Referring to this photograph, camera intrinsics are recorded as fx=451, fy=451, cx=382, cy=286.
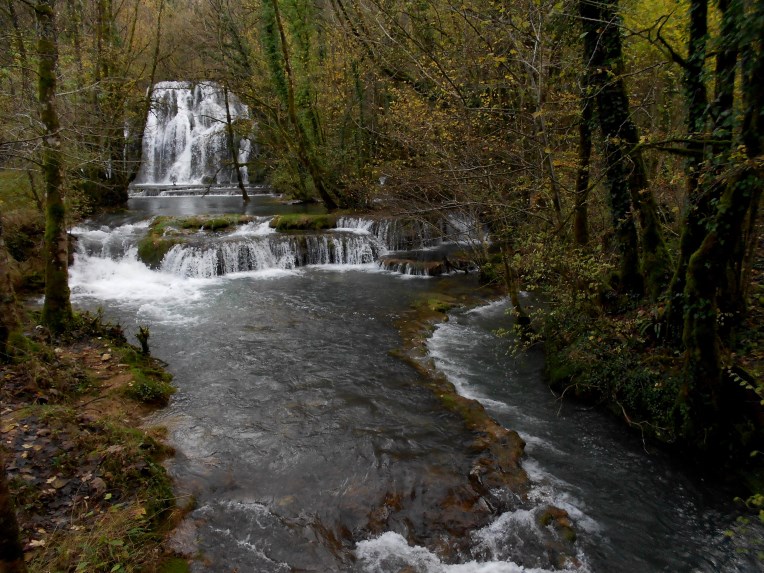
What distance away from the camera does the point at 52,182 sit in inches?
266

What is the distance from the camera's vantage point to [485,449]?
230 inches

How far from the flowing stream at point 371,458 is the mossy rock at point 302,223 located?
6.92 meters

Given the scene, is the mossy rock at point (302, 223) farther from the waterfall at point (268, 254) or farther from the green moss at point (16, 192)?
the green moss at point (16, 192)

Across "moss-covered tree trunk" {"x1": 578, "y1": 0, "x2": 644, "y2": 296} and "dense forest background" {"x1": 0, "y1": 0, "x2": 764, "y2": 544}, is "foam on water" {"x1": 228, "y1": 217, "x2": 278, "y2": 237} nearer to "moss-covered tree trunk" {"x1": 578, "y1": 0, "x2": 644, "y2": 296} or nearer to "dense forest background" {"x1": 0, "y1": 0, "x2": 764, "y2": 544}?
"dense forest background" {"x1": 0, "y1": 0, "x2": 764, "y2": 544}

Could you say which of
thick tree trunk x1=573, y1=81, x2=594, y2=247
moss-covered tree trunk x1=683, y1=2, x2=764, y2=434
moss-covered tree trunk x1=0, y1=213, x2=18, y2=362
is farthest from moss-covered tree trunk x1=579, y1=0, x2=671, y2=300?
moss-covered tree trunk x1=0, y1=213, x2=18, y2=362

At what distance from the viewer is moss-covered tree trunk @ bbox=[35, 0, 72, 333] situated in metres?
6.15

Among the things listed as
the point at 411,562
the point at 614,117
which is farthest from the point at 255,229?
the point at 411,562

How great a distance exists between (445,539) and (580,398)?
3.74 meters

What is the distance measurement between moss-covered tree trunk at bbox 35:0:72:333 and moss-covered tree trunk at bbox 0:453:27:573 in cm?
468

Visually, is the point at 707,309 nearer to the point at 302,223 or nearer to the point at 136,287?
the point at 136,287

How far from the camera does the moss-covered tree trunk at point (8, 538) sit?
Result: 2.24m

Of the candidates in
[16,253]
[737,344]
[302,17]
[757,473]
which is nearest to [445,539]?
[757,473]

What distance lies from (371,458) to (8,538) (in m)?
4.01

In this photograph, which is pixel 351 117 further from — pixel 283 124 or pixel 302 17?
pixel 302 17
